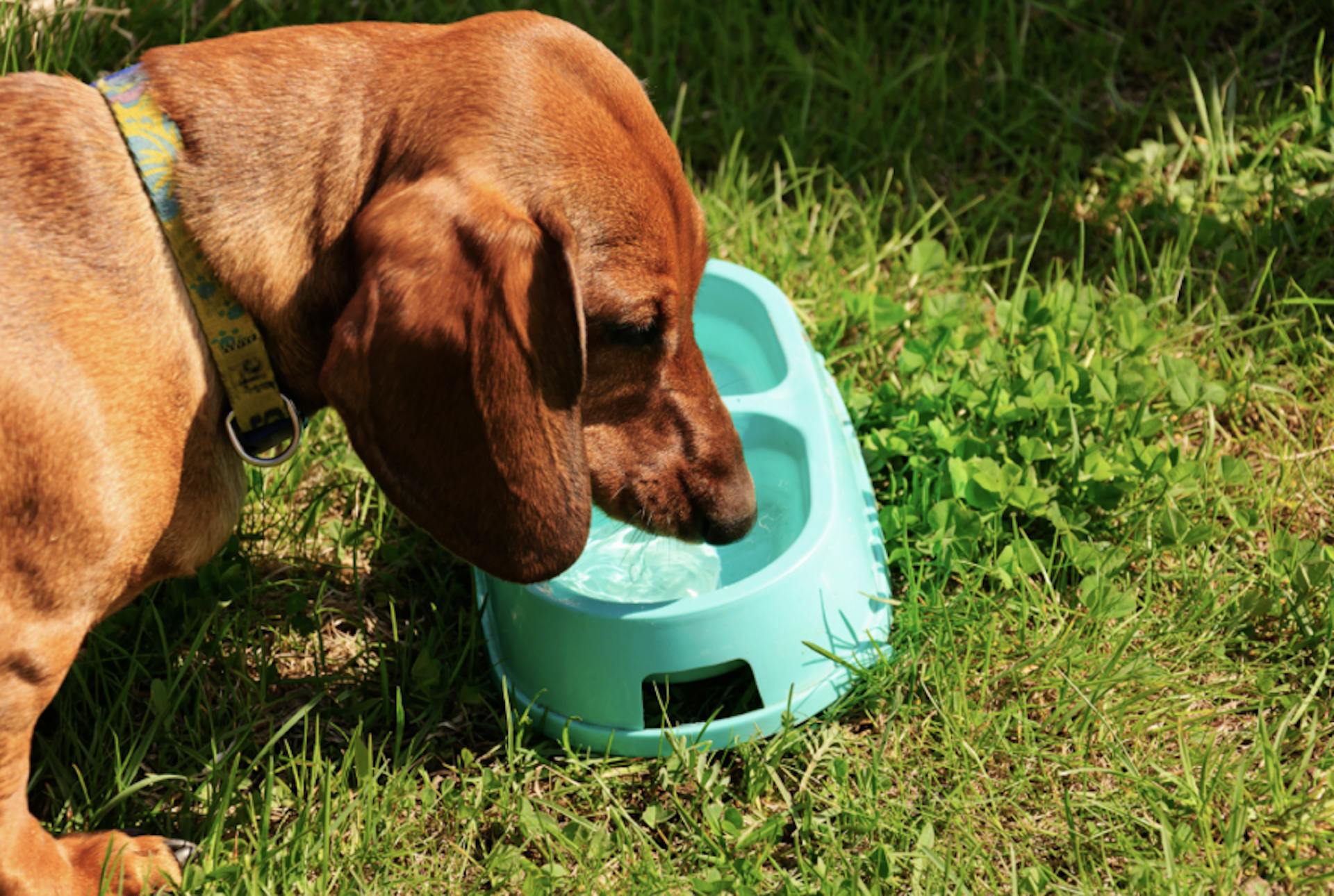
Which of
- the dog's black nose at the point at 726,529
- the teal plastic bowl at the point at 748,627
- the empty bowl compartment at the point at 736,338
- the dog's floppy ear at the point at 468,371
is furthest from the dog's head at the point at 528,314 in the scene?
the empty bowl compartment at the point at 736,338

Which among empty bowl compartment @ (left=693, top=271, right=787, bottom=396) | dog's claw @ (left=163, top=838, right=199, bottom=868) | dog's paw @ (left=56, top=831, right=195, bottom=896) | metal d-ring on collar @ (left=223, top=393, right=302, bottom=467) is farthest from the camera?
empty bowl compartment @ (left=693, top=271, right=787, bottom=396)

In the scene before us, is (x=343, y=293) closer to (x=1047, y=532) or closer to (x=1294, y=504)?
(x=1047, y=532)

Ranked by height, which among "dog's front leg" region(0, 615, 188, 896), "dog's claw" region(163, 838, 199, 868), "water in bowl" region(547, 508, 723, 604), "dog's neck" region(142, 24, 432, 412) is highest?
"dog's neck" region(142, 24, 432, 412)

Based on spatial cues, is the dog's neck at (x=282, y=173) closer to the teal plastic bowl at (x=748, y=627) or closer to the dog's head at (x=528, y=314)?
the dog's head at (x=528, y=314)

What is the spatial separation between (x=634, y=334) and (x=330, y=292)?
0.56m

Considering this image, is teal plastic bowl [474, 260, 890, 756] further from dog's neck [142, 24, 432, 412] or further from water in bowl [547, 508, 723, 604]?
dog's neck [142, 24, 432, 412]

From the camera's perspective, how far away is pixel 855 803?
9.78ft

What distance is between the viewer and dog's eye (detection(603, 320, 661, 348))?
8.55ft

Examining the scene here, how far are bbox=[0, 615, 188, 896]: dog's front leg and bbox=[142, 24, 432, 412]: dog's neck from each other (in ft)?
1.99

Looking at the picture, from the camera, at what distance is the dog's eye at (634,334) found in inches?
103

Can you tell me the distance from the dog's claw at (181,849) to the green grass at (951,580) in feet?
0.12

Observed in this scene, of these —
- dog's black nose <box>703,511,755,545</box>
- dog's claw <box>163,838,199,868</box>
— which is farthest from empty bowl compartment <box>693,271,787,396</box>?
dog's claw <box>163,838,199,868</box>

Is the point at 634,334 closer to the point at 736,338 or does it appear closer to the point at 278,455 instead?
the point at 278,455

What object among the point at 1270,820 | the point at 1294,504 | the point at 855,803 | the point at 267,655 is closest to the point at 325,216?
the point at 267,655
